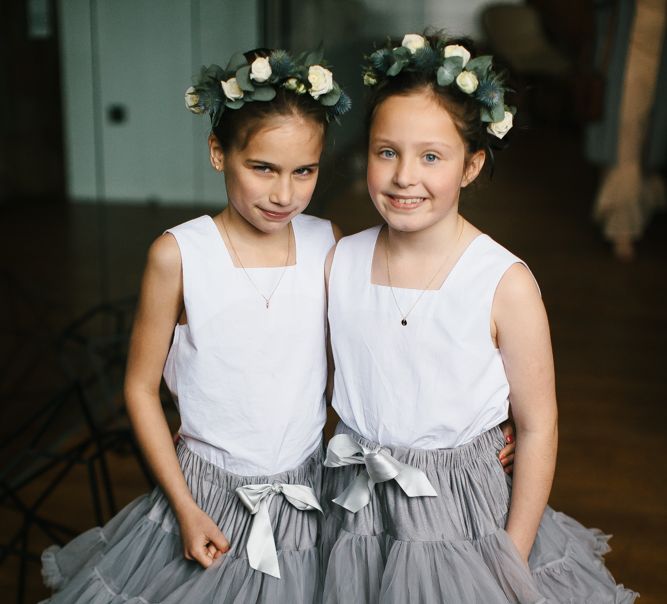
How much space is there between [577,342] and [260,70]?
9.63 ft

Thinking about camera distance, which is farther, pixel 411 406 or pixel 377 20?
pixel 377 20

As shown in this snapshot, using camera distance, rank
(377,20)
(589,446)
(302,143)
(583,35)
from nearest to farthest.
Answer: (302,143) → (589,446) → (377,20) → (583,35)

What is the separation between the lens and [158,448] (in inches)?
62.0

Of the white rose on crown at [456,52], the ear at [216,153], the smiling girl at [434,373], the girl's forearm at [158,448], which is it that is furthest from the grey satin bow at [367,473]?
the white rose on crown at [456,52]

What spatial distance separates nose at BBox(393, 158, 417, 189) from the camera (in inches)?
56.7

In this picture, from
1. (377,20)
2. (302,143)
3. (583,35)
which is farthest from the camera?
(583,35)

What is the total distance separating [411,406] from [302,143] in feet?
1.47

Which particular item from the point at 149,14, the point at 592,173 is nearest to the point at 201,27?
the point at 149,14

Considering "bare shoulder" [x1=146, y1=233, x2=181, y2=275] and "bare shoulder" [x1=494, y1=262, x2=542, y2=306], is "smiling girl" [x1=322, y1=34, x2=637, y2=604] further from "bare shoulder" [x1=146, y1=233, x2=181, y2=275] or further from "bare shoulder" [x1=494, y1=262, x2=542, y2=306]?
"bare shoulder" [x1=146, y1=233, x2=181, y2=275]

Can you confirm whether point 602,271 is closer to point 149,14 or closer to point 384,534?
point 149,14

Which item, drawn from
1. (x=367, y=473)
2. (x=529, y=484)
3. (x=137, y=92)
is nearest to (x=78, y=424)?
(x=137, y=92)

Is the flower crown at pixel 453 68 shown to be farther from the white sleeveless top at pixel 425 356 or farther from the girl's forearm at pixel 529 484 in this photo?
the girl's forearm at pixel 529 484

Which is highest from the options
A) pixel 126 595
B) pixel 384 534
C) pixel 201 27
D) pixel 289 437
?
pixel 201 27

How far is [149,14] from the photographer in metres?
3.44
